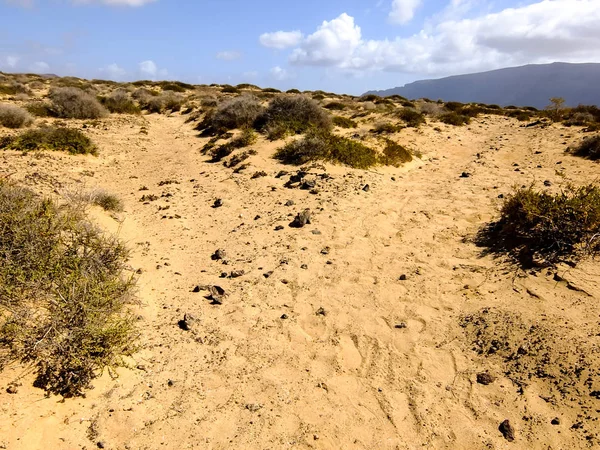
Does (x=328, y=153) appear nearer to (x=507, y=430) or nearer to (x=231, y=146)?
(x=231, y=146)

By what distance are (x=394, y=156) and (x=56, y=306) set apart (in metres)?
11.2

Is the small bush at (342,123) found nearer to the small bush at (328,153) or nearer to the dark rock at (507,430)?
the small bush at (328,153)

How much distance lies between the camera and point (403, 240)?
6.96 meters

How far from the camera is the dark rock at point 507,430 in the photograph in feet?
A: 10.5

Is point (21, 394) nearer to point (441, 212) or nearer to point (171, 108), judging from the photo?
point (441, 212)

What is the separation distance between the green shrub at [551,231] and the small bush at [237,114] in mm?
11753

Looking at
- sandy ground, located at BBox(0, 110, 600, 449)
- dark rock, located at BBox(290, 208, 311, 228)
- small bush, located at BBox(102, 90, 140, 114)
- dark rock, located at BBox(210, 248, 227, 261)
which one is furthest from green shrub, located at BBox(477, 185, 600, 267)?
→ small bush, located at BBox(102, 90, 140, 114)

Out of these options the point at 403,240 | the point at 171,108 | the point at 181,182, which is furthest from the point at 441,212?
the point at 171,108

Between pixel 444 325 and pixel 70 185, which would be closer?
pixel 444 325

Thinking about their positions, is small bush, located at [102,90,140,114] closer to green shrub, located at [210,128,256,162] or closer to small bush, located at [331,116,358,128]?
green shrub, located at [210,128,256,162]

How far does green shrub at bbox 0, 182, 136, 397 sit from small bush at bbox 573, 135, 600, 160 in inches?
573

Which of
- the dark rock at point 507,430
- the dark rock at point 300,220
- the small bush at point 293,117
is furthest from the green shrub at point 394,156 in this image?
the dark rock at point 507,430

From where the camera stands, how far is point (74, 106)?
17.7m

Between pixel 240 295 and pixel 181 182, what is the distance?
262 inches
